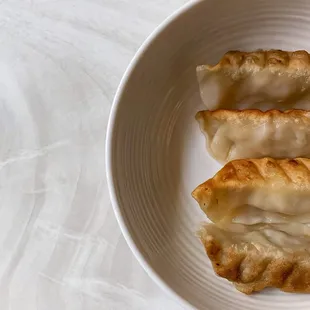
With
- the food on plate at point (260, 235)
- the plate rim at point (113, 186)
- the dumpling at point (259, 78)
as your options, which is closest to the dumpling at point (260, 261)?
the food on plate at point (260, 235)

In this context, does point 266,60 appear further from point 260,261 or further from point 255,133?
point 260,261

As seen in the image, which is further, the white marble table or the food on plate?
the white marble table

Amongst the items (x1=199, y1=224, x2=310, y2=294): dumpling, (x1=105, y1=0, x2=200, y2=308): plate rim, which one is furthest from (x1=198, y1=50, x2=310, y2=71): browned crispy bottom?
(x1=199, y1=224, x2=310, y2=294): dumpling

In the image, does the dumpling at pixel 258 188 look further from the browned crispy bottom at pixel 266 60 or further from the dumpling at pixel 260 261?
the browned crispy bottom at pixel 266 60

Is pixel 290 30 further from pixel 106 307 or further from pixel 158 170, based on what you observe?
pixel 106 307

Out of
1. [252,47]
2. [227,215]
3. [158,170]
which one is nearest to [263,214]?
[227,215]

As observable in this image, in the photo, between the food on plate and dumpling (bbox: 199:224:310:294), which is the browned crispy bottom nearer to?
the food on plate
